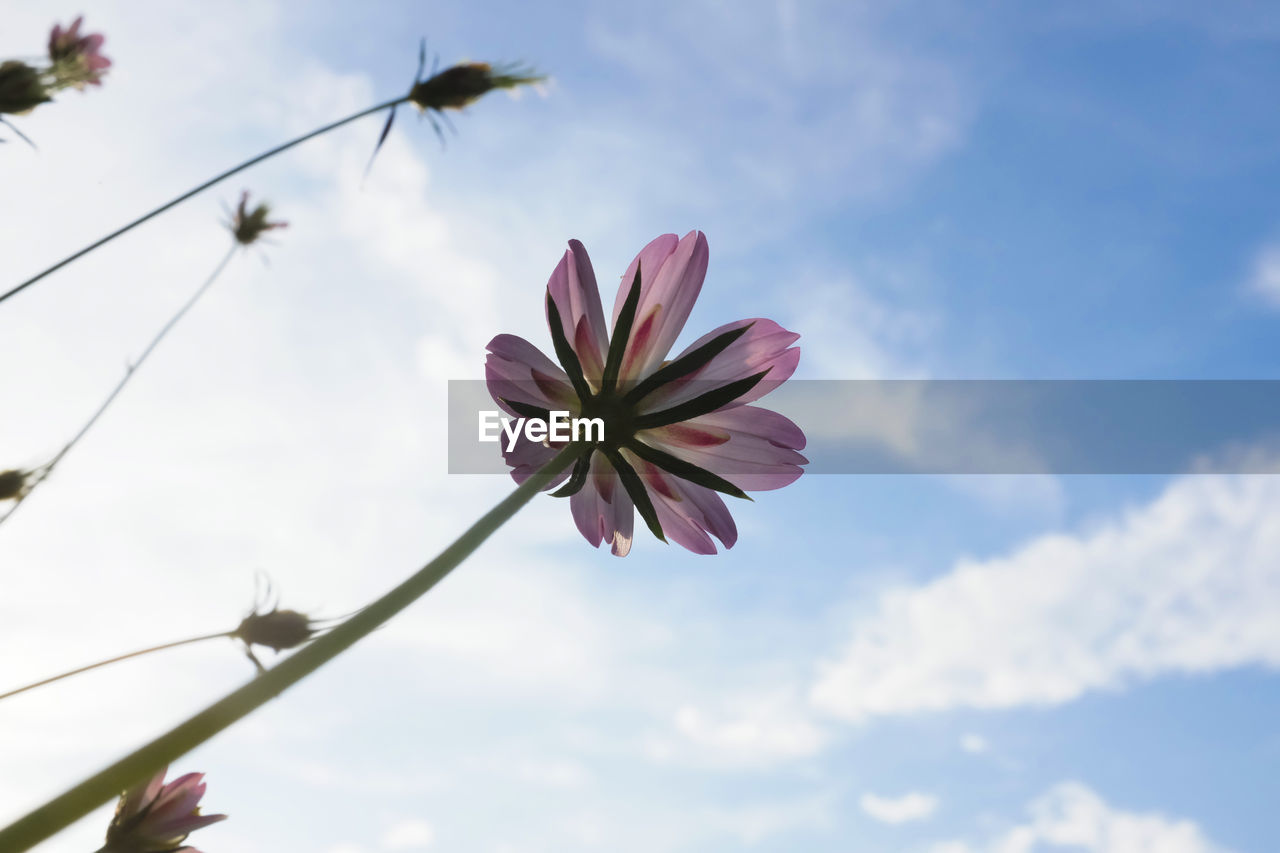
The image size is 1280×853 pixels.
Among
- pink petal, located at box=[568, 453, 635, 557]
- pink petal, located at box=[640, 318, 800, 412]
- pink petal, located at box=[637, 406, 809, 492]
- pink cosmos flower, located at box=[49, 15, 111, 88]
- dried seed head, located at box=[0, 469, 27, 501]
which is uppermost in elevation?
pink cosmos flower, located at box=[49, 15, 111, 88]

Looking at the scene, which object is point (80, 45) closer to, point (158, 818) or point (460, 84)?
point (460, 84)

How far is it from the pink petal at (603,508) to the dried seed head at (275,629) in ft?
1.03

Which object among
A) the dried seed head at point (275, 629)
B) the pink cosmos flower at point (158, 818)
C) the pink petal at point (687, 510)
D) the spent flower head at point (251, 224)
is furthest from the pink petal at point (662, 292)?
the spent flower head at point (251, 224)

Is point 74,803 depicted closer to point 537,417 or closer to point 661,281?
point 537,417

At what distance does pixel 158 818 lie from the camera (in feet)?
2.46

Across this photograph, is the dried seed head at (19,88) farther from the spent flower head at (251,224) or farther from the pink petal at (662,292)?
the spent flower head at (251,224)

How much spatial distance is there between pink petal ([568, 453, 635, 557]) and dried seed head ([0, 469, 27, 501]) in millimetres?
702

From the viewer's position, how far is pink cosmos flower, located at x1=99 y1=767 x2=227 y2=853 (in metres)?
0.73

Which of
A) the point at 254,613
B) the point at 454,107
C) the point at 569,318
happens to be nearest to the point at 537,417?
the point at 569,318

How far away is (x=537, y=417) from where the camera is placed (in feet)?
3.23

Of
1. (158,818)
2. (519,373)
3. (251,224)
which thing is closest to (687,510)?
(519,373)

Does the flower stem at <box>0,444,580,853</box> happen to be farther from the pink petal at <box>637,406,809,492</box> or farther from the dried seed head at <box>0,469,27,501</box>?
the dried seed head at <box>0,469,27,501</box>

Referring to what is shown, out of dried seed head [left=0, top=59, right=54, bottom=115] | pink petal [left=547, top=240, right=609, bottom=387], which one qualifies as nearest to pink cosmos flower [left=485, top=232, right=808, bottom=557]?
pink petal [left=547, top=240, right=609, bottom=387]

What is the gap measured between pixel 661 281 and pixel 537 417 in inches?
8.5
